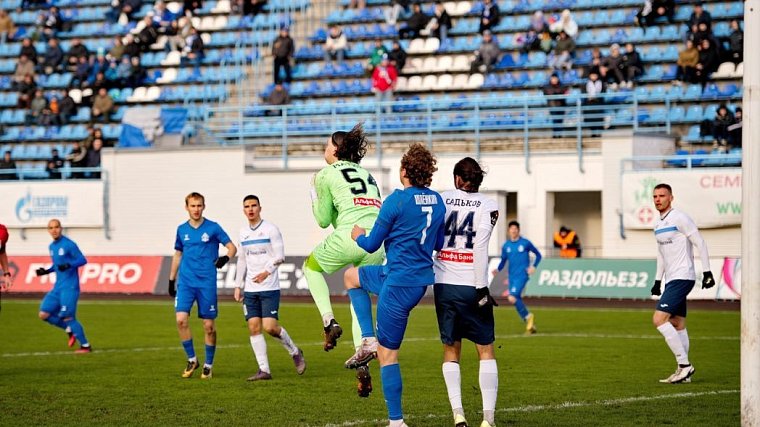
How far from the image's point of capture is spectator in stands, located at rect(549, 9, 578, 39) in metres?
35.7

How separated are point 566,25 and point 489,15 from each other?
2.44 metres

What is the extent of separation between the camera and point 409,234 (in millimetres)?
10414

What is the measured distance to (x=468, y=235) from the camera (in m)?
10.7

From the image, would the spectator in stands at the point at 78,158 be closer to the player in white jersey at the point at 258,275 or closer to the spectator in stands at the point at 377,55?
the spectator in stands at the point at 377,55

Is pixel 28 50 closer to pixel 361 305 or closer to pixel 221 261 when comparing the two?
pixel 221 261

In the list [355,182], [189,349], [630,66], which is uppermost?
[630,66]

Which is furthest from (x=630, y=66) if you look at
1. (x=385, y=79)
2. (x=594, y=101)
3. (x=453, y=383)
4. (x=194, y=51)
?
(x=453, y=383)

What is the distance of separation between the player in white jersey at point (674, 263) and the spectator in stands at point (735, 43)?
60.5 feet

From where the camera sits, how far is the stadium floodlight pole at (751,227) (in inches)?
390

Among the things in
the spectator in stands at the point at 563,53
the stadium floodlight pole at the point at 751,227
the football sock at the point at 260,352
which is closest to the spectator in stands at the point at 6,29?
the spectator in stands at the point at 563,53

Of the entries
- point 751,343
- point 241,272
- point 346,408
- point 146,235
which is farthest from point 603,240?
point 751,343

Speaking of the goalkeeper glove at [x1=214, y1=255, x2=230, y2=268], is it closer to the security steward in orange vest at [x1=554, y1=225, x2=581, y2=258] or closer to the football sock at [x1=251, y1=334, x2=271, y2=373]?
the football sock at [x1=251, y1=334, x2=271, y2=373]

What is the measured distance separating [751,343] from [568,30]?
26.7 m

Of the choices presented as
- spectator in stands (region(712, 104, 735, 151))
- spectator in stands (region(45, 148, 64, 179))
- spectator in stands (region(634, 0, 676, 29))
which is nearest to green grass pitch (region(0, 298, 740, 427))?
spectator in stands (region(712, 104, 735, 151))
